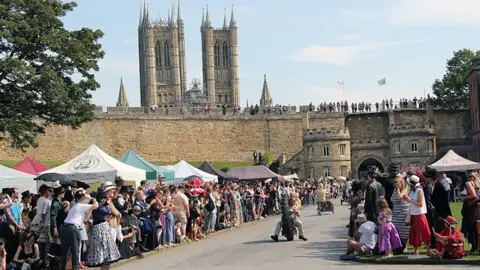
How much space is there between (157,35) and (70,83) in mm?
99347

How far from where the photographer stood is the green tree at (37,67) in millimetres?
27172

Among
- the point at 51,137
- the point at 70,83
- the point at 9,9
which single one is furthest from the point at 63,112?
the point at 51,137

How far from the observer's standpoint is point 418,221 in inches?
642

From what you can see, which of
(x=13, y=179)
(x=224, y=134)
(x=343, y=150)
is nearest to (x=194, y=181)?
(x=13, y=179)

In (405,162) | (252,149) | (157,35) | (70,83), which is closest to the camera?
(70,83)

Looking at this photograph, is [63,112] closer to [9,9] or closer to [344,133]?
[9,9]

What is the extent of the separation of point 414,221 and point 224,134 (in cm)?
6304

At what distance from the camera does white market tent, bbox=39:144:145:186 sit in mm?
24531

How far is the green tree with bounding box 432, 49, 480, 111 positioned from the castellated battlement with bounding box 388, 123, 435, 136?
4231 millimetres

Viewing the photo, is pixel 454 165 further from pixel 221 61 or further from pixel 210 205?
pixel 221 61

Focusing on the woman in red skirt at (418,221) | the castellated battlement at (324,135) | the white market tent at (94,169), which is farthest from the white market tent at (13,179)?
the castellated battlement at (324,135)

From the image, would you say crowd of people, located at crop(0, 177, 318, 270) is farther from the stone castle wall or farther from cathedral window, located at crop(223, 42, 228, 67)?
cathedral window, located at crop(223, 42, 228, 67)

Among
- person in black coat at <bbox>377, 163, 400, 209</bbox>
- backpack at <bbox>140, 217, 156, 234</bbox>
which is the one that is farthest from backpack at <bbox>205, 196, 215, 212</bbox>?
person in black coat at <bbox>377, 163, 400, 209</bbox>

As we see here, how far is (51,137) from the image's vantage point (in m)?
71.6
